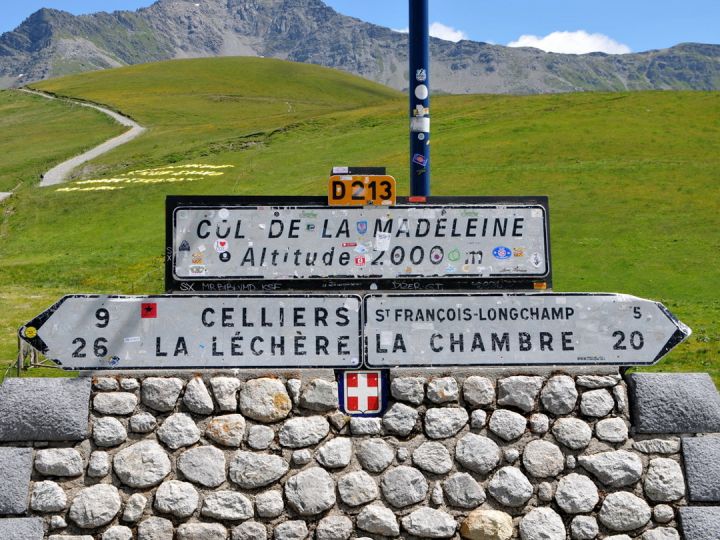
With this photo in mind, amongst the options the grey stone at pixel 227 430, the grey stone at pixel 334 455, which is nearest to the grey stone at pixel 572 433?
the grey stone at pixel 334 455

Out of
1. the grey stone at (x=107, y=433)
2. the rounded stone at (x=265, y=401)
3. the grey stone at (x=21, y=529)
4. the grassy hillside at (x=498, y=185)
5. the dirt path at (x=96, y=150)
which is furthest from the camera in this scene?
the dirt path at (x=96, y=150)

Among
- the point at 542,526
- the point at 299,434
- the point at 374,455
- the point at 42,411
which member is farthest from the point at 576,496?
the point at 42,411

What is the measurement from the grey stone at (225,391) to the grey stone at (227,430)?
2.9 inches

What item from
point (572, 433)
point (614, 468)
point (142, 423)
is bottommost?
point (614, 468)

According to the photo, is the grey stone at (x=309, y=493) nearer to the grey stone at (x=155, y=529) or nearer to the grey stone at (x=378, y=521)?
the grey stone at (x=378, y=521)

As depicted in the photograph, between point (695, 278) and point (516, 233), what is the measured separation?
20.2 m

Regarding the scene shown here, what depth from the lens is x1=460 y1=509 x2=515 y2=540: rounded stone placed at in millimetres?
5719

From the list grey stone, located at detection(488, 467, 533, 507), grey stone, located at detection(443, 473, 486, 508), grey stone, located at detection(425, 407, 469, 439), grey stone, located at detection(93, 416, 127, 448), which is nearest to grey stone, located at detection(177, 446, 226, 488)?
grey stone, located at detection(93, 416, 127, 448)

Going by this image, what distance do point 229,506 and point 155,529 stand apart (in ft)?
1.72

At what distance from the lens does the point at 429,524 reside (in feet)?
18.8

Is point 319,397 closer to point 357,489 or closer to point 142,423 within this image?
point 357,489

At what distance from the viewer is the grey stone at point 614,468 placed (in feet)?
19.0

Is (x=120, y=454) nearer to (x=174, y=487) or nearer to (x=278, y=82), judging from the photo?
(x=174, y=487)

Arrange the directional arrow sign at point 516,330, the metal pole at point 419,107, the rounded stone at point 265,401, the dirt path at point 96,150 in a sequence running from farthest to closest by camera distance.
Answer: the dirt path at point 96,150
the metal pole at point 419,107
the directional arrow sign at point 516,330
the rounded stone at point 265,401
